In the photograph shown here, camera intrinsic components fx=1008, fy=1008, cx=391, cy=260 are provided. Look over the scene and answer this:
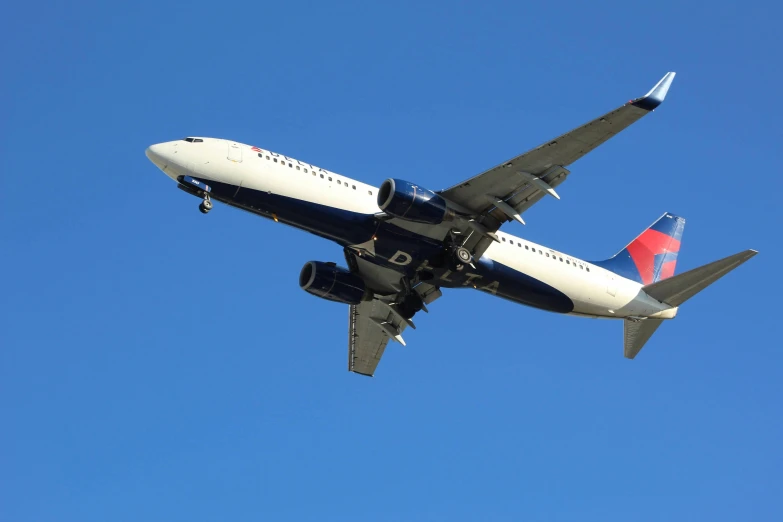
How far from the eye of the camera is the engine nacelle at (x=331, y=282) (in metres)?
49.7

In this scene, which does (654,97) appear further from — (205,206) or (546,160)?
(205,206)

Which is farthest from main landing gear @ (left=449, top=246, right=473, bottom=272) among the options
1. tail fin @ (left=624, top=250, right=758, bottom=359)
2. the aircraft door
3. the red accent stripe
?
the red accent stripe

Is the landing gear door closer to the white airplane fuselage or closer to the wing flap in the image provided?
the white airplane fuselage

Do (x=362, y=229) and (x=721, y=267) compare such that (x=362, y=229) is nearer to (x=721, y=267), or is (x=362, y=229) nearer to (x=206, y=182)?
(x=206, y=182)

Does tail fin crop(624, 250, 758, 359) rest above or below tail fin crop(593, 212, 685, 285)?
below

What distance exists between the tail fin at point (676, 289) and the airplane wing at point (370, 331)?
11.7 metres

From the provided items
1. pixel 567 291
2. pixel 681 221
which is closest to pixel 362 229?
pixel 567 291

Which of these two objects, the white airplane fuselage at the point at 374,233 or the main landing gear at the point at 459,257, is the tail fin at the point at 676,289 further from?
the main landing gear at the point at 459,257

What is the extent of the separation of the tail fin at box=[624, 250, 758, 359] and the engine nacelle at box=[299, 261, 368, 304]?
14109 millimetres

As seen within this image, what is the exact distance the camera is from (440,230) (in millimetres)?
45688

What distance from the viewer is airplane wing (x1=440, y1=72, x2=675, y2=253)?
133 feet

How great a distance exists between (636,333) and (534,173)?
13.0 metres

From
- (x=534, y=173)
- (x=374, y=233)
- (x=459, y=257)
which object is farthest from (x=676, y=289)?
(x=374, y=233)

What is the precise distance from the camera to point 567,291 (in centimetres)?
4891
